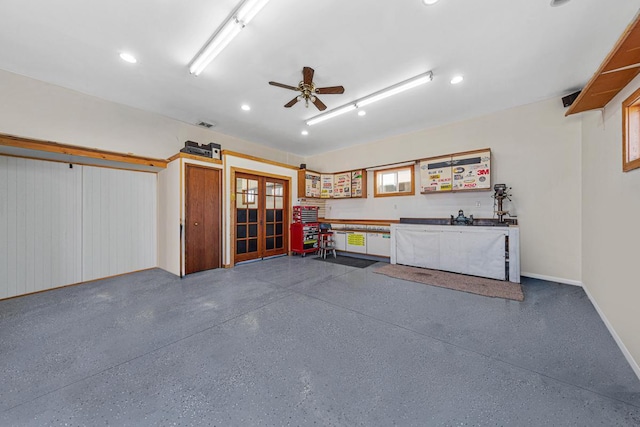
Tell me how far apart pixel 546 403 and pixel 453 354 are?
0.57m

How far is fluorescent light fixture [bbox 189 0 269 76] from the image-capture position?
1999mm

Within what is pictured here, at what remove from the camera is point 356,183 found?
20.4ft

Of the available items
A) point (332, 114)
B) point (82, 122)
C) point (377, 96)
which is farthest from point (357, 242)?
point (82, 122)

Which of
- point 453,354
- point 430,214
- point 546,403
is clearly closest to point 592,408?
point 546,403

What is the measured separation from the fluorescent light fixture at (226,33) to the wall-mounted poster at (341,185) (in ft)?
13.9

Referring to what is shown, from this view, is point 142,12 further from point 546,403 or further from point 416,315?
point 546,403

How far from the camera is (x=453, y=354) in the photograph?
188 centimetres

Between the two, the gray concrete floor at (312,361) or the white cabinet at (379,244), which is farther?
the white cabinet at (379,244)

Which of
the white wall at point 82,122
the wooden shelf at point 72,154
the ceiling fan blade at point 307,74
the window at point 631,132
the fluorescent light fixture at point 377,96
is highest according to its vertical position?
the fluorescent light fixture at point 377,96

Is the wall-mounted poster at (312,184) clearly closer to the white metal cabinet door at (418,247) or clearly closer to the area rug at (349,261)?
the area rug at (349,261)

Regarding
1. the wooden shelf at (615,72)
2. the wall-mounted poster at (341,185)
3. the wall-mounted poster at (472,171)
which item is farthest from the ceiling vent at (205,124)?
the wooden shelf at (615,72)

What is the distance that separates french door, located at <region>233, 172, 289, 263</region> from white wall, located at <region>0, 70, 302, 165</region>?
1.53 metres

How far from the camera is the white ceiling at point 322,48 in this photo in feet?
7.02

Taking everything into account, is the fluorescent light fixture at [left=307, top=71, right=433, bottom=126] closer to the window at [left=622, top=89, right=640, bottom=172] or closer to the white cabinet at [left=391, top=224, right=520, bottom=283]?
the window at [left=622, top=89, right=640, bottom=172]
